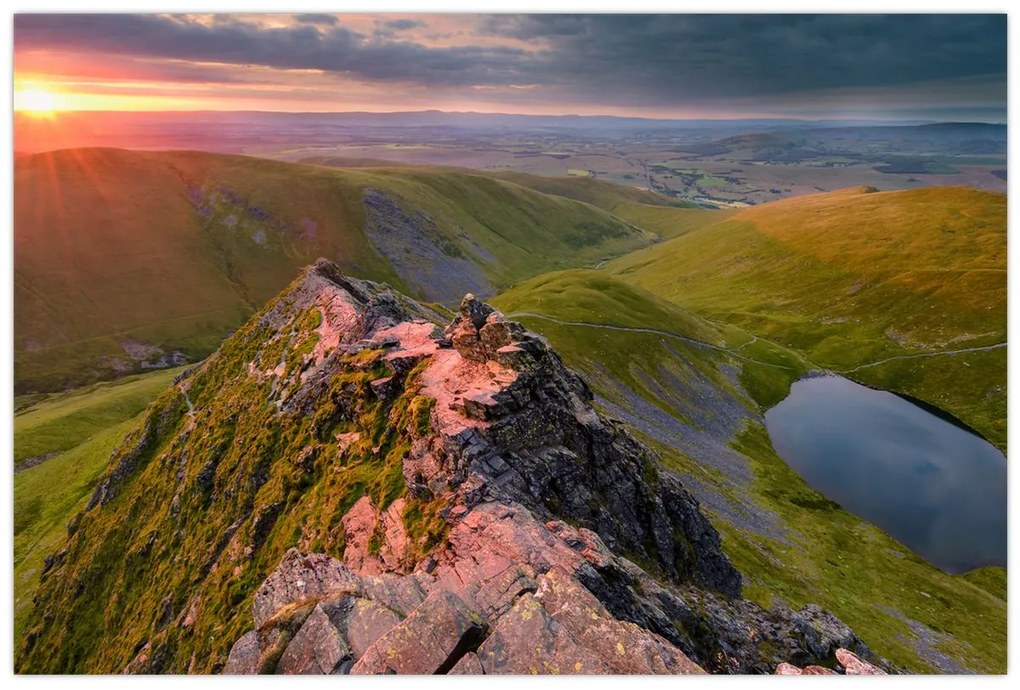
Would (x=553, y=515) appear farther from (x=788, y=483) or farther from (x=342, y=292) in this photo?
(x=788, y=483)

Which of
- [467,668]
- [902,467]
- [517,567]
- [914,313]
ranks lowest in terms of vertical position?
[902,467]

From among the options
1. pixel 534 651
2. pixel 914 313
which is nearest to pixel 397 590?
pixel 534 651

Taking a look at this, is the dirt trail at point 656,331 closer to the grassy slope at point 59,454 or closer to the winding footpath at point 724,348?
the winding footpath at point 724,348

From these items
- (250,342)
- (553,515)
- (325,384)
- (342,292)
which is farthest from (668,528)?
(250,342)

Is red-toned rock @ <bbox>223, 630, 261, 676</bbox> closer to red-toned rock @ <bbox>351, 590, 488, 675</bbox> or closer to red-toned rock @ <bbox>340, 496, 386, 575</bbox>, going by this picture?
red-toned rock @ <bbox>351, 590, 488, 675</bbox>

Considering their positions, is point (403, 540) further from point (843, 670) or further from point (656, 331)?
point (656, 331)

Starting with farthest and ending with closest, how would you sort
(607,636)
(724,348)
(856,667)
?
(724,348) < (856,667) < (607,636)

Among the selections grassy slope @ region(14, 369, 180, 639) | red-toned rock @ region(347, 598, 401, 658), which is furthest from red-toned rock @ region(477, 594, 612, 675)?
grassy slope @ region(14, 369, 180, 639)

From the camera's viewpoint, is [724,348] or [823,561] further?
[724,348]
